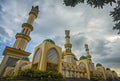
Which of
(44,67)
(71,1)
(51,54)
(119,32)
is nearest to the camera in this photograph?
(71,1)

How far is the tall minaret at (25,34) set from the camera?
3111 cm

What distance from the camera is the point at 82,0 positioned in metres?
8.53

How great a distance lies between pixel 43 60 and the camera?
48.8 ft

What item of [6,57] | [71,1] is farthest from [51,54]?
[6,57]

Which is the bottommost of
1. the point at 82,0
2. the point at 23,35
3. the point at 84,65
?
the point at 84,65

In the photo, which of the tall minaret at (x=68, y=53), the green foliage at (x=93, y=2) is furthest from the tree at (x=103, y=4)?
the tall minaret at (x=68, y=53)

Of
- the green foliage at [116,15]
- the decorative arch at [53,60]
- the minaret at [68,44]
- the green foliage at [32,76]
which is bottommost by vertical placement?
the green foliage at [32,76]

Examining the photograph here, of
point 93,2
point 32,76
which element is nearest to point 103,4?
point 93,2

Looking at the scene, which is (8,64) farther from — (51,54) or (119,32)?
(119,32)

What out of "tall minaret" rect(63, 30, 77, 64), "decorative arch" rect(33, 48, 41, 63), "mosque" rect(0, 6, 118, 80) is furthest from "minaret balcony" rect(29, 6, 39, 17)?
"decorative arch" rect(33, 48, 41, 63)

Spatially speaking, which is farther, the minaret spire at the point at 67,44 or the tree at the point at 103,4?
the minaret spire at the point at 67,44

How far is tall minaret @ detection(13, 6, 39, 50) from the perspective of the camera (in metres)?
31.1

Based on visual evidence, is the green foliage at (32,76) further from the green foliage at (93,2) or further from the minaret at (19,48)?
the minaret at (19,48)

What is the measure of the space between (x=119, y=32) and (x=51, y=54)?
1126 centimetres
